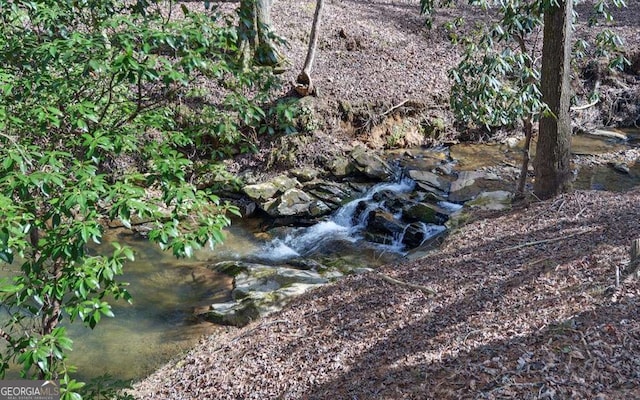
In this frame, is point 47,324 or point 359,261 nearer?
point 47,324

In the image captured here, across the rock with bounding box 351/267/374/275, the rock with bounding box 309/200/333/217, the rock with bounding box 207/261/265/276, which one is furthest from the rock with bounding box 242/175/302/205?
the rock with bounding box 351/267/374/275

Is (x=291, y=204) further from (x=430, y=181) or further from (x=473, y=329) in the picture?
(x=473, y=329)

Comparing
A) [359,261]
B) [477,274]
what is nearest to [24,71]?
[477,274]

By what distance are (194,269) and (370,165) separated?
4982 mm

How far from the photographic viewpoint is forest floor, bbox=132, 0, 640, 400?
3.74m

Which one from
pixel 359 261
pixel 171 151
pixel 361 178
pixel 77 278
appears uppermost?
pixel 171 151

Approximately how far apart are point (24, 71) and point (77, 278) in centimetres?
184

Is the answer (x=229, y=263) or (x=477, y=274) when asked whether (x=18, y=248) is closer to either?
(x=477, y=274)

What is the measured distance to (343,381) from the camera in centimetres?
454

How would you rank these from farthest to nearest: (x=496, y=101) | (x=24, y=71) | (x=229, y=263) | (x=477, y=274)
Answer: (x=229, y=263), (x=496, y=101), (x=477, y=274), (x=24, y=71)

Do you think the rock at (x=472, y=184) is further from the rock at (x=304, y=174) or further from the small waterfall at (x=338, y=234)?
the rock at (x=304, y=174)

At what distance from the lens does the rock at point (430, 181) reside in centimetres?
1175

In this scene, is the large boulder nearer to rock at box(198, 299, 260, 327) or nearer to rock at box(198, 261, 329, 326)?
rock at box(198, 261, 329, 326)

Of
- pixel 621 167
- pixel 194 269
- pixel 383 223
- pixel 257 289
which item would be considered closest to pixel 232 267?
pixel 194 269
